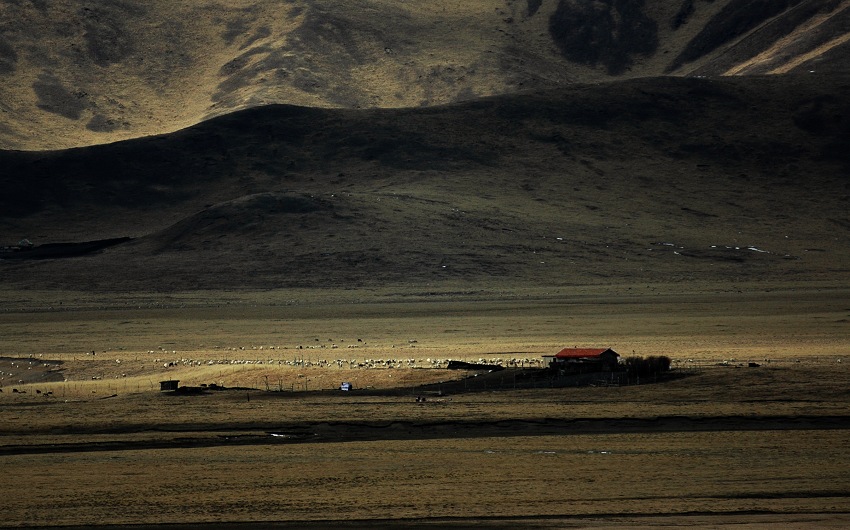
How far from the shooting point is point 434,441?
38344 millimetres

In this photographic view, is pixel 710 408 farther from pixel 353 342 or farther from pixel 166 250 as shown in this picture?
pixel 166 250

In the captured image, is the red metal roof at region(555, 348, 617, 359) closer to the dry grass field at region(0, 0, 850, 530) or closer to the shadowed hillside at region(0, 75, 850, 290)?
the dry grass field at region(0, 0, 850, 530)

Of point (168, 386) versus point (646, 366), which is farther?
point (168, 386)

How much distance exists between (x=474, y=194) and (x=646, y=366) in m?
95.1

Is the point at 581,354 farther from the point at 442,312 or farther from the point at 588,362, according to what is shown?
the point at 442,312

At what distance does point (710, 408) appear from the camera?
42.3 m

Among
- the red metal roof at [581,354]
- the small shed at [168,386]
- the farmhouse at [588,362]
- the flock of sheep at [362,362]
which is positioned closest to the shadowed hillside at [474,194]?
the flock of sheep at [362,362]

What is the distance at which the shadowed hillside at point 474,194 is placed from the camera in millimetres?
116938

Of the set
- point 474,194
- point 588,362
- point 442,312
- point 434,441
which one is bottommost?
point 434,441

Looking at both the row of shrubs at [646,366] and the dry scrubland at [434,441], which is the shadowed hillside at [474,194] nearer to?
the dry scrubland at [434,441]

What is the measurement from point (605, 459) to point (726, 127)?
451 feet

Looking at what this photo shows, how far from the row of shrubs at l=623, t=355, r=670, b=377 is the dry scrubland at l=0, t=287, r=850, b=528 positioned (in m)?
1.27

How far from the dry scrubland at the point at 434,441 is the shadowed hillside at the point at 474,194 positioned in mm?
47438

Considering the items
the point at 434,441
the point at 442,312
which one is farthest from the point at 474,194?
the point at 434,441
